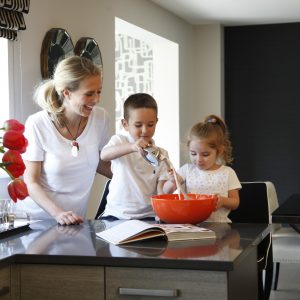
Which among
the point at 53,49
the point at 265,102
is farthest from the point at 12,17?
the point at 265,102

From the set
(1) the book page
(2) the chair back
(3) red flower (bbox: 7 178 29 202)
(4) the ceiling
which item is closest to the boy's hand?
(1) the book page

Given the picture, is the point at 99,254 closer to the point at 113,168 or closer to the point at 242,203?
the point at 113,168

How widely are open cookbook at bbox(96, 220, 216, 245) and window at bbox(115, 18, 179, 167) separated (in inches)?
201

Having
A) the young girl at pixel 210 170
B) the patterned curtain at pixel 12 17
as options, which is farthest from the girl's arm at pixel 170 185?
the patterned curtain at pixel 12 17

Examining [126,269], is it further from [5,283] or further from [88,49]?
[88,49]

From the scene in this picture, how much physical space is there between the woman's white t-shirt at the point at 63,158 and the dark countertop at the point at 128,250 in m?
0.44

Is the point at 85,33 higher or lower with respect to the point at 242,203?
higher

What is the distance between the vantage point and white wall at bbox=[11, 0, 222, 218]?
13.4ft

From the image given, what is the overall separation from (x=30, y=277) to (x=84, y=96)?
934 millimetres

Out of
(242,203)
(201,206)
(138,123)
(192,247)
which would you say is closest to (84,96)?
(138,123)

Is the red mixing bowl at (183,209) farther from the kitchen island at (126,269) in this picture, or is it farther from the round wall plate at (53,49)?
the round wall plate at (53,49)

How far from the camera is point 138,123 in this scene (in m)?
2.73

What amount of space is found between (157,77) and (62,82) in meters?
4.84

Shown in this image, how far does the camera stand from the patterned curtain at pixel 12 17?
3.64 m
